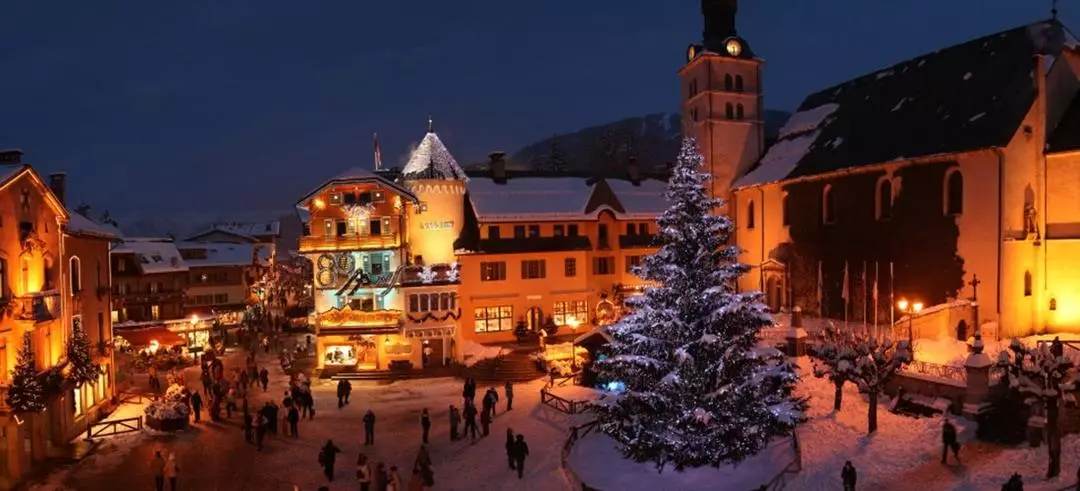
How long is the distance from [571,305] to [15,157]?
3113 centimetres

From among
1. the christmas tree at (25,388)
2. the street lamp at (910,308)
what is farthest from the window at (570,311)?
the christmas tree at (25,388)

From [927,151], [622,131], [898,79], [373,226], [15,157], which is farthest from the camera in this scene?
[622,131]

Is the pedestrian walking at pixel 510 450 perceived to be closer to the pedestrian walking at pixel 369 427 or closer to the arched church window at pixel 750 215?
the pedestrian walking at pixel 369 427

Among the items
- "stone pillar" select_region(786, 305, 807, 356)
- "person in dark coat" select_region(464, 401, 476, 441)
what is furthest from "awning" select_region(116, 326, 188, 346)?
"stone pillar" select_region(786, 305, 807, 356)

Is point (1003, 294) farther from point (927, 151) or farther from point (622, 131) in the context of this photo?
point (622, 131)

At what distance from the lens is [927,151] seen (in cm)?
3194

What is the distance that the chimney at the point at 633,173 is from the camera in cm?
5359

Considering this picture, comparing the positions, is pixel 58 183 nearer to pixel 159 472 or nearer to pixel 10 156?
pixel 10 156

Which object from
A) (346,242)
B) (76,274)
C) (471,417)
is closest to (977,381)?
(471,417)

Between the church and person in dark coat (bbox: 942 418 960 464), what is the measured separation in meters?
11.7

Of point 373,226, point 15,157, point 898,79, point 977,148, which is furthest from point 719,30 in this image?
point 15,157

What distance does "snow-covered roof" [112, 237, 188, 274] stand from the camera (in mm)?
61438

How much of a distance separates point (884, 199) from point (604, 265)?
739 inches

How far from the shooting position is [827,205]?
1534 inches
